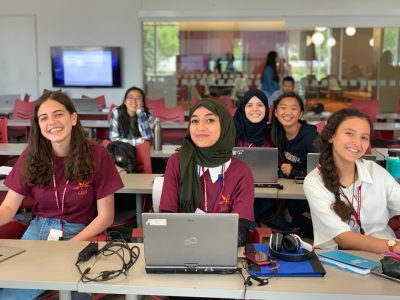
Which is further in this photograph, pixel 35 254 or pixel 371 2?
pixel 371 2

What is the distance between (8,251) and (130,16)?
8158mm

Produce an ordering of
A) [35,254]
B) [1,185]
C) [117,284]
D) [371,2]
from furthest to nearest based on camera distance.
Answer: [371,2] < [1,185] < [35,254] < [117,284]

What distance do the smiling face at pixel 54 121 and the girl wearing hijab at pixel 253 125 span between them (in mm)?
1597

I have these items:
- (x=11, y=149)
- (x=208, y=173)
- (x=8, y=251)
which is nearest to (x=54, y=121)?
(x=8, y=251)

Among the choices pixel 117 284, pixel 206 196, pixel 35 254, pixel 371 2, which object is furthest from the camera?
pixel 371 2

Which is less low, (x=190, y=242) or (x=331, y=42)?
(x=331, y=42)

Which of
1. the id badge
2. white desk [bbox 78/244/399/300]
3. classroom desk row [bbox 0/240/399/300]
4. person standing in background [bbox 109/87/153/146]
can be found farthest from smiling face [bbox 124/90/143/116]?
white desk [bbox 78/244/399/300]

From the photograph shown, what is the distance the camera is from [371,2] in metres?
9.23

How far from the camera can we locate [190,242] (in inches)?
69.8

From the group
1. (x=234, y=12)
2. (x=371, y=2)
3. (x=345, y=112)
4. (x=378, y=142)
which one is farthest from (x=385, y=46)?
(x=345, y=112)

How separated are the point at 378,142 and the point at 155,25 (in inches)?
220

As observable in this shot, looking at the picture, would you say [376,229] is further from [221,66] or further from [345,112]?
[221,66]

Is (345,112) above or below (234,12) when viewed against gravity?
below

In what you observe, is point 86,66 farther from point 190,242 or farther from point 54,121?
point 190,242
